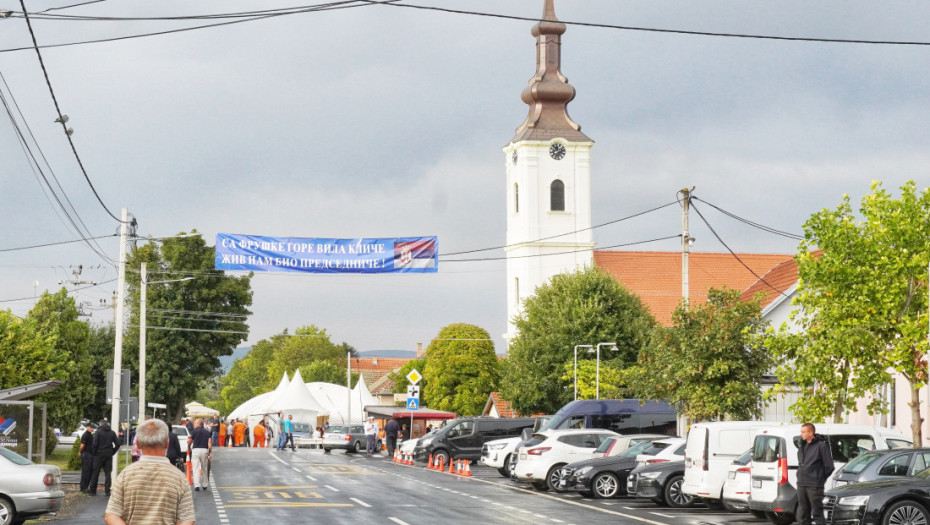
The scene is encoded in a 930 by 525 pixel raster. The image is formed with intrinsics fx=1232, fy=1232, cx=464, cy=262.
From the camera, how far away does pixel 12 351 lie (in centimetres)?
4606

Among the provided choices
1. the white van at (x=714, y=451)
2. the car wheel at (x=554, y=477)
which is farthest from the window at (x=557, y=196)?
the white van at (x=714, y=451)

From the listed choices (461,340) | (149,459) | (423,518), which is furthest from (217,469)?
(461,340)

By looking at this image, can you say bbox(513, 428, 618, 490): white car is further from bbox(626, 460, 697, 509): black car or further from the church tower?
the church tower

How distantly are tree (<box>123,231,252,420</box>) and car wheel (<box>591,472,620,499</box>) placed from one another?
148ft

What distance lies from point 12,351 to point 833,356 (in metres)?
32.7

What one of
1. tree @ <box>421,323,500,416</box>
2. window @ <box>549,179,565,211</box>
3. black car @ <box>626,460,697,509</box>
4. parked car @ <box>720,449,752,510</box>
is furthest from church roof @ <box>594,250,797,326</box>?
parked car @ <box>720,449,752,510</box>

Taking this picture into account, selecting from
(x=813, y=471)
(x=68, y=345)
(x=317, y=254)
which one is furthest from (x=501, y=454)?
(x=68, y=345)

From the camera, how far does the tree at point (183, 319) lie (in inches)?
2721

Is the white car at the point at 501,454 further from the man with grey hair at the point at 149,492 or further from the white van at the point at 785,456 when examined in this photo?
the man with grey hair at the point at 149,492

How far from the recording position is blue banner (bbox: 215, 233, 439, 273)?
34.7 metres

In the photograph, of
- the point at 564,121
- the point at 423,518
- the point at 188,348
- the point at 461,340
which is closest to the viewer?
the point at 423,518

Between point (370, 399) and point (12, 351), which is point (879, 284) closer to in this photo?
point (12, 351)

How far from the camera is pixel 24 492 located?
743 inches

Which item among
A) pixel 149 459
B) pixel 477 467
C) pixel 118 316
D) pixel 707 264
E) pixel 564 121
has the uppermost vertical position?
Answer: pixel 564 121
